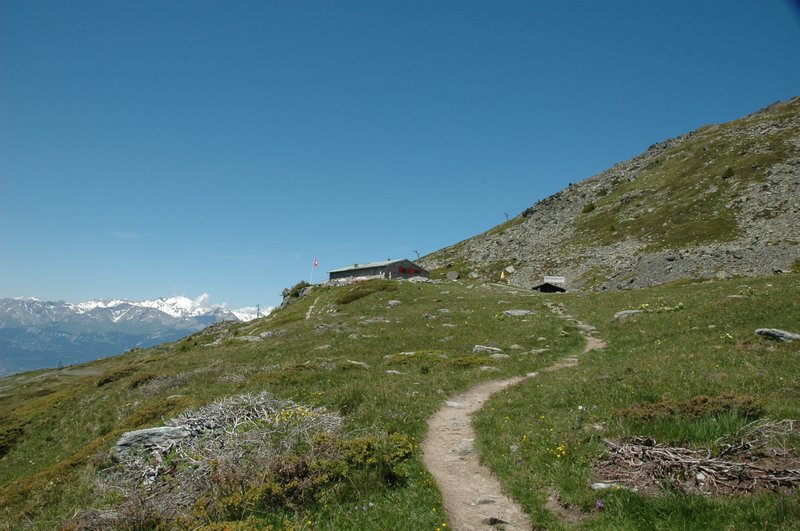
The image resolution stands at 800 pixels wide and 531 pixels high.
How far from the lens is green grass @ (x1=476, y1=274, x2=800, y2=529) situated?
7.75 meters

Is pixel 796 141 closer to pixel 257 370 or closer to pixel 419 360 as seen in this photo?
pixel 419 360

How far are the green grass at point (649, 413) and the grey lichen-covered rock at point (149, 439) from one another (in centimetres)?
980

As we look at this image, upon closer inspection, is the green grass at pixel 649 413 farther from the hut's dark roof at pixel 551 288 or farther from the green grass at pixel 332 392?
the hut's dark roof at pixel 551 288

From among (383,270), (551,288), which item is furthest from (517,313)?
(383,270)

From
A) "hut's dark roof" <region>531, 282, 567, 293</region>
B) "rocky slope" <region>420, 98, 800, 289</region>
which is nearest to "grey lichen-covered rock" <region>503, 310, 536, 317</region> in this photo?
"rocky slope" <region>420, 98, 800, 289</region>

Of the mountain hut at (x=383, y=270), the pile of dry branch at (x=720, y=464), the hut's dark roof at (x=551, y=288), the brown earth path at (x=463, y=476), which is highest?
the mountain hut at (x=383, y=270)

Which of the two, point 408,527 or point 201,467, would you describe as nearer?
point 408,527

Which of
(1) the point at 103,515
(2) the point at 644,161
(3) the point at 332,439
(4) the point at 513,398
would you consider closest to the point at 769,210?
(2) the point at 644,161

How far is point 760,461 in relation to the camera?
848cm

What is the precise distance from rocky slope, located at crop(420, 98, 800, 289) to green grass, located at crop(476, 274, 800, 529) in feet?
154

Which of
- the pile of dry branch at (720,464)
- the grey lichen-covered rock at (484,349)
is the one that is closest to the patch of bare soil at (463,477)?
the pile of dry branch at (720,464)

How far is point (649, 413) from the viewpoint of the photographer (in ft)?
37.4

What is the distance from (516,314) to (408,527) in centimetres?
3276

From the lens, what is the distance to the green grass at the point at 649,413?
7750mm
